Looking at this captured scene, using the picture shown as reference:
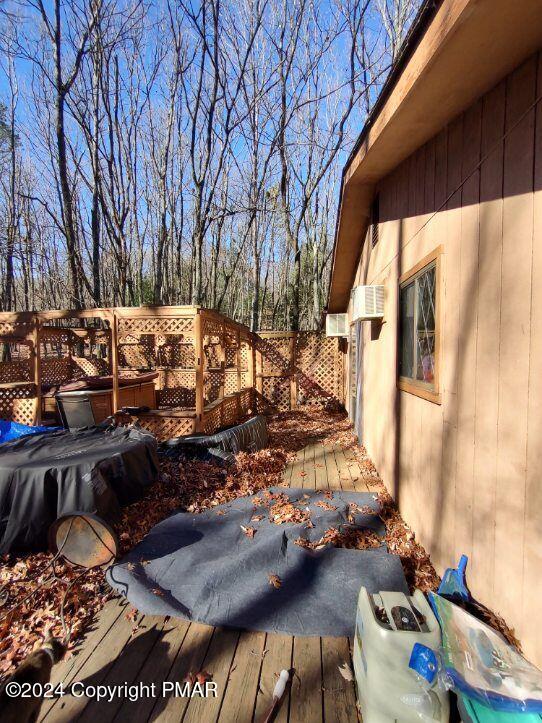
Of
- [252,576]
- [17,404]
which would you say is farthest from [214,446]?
[17,404]

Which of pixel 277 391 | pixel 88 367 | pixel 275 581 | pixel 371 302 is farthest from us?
pixel 88 367

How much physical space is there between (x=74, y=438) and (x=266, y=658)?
3235 mm

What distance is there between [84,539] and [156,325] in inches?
166

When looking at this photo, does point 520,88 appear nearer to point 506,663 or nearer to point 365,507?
point 506,663

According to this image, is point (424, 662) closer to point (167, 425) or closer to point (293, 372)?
point (167, 425)

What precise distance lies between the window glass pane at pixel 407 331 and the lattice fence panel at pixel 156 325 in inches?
143

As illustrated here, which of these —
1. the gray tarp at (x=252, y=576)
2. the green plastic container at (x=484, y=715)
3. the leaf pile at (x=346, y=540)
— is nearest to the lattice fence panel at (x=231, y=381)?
the gray tarp at (x=252, y=576)

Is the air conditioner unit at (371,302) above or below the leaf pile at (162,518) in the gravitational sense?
above

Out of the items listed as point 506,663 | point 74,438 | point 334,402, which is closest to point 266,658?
point 506,663

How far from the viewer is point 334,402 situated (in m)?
10.3

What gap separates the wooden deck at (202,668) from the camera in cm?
174

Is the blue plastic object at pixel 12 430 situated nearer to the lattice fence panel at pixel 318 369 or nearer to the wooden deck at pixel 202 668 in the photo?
the wooden deck at pixel 202 668

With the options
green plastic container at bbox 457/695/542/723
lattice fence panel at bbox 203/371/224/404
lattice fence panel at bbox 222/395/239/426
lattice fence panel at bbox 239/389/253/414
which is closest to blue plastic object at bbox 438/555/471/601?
green plastic container at bbox 457/695/542/723

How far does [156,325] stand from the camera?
645 cm
